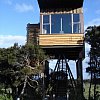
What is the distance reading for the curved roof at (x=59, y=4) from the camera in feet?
83.0

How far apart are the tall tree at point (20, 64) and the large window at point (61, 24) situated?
245cm

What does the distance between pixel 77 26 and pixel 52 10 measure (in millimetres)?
2664

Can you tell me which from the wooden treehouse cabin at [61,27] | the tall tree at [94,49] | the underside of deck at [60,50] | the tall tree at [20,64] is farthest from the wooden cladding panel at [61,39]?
the tall tree at [20,64]

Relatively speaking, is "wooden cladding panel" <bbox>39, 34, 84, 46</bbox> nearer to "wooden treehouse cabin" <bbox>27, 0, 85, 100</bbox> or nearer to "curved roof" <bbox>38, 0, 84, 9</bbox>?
"wooden treehouse cabin" <bbox>27, 0, 85, 100</bbox>

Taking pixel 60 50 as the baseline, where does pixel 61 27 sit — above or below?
above

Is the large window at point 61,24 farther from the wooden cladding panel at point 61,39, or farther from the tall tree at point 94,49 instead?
the tall tree at point 94,49

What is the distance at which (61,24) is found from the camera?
24.5 metres

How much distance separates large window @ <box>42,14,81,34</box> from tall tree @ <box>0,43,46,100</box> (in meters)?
2.45

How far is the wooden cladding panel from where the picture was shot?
78.4 feet

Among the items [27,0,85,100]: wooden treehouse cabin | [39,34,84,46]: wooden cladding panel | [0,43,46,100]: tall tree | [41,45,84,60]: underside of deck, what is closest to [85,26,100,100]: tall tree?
[27,0,85,100]: wooden treehouse cabin

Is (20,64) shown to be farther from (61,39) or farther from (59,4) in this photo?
(59,4)

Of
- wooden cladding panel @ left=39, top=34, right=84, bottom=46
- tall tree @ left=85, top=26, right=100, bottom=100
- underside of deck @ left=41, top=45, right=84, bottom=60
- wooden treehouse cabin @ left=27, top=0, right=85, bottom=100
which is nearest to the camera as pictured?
tall tree @ left=85, top=26, right=100, bottom=100

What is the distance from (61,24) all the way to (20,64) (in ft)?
15.8

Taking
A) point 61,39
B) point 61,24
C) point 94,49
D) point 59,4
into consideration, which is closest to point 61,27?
point 61,24
